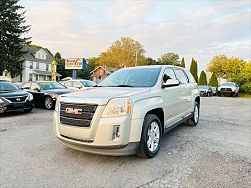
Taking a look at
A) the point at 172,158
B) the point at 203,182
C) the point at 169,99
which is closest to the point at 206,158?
the point at 172,158

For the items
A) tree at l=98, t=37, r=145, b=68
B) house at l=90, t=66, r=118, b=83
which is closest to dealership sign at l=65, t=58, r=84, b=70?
house at l=90, t=66, r=118, b=83

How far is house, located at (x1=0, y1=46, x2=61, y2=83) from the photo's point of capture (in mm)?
47969

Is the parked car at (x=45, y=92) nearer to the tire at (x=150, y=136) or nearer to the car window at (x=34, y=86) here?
the car window at (x=34, y=86)

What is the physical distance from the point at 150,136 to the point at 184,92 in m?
2.34

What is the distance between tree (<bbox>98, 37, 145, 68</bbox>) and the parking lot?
5647 cm

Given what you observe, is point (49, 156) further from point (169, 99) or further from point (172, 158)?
point (169, 99)

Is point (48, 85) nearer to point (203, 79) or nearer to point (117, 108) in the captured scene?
point (117, 108)

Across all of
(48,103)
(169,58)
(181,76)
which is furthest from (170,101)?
(169,58)

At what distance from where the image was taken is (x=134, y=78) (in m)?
5.34

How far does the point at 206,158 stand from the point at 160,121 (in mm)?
1121

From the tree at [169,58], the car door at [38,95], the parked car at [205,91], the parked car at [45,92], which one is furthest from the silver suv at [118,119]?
the tree at [169,58]

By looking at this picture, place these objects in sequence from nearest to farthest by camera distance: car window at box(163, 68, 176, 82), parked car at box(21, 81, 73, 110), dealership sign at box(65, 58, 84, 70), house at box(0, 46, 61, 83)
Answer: car window at box(163, 68, 176, 82)
parked car at box(21, 81, 73, 110)
dealership sign at box(65, 58, 84, 70)
house at box(0, 46, 61, 83)

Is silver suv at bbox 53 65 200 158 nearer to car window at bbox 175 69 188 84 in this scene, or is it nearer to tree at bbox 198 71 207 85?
car window at bbox 175 69 188 84

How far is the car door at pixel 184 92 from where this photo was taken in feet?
19.8
